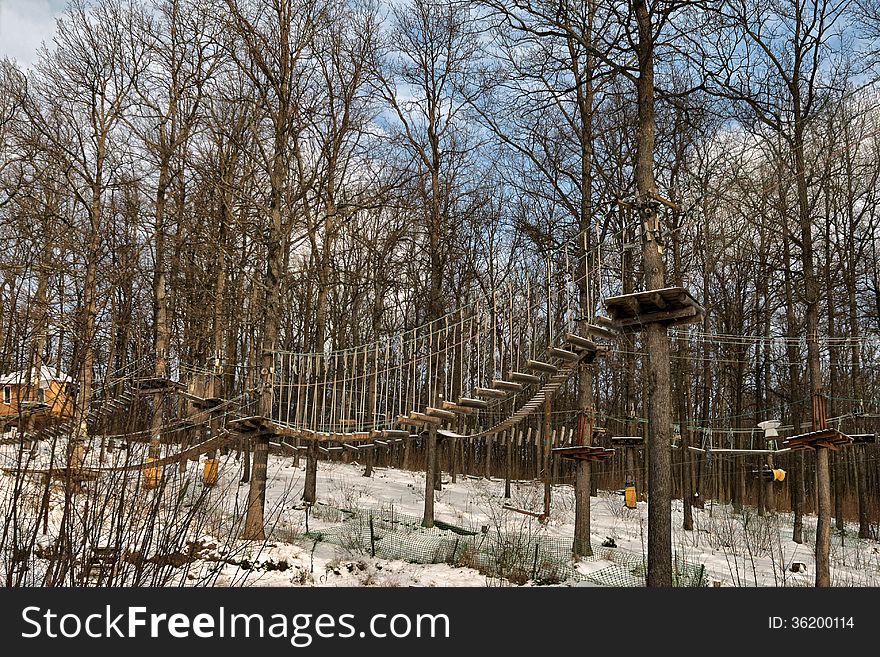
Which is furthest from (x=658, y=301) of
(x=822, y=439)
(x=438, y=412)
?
(x=822, y=439)

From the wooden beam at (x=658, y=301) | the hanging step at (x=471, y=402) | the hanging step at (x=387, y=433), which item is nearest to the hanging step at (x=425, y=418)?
the hanging step at (x=471, y=402)

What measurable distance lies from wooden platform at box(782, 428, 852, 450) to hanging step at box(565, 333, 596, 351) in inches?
194

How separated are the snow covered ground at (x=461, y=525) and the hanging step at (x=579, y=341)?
2772mm

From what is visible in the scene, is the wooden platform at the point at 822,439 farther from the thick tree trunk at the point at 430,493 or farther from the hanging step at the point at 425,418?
the thick tree trunk at the point at 430,493

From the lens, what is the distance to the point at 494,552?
12.3 metres

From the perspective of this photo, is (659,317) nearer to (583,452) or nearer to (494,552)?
(583,452)

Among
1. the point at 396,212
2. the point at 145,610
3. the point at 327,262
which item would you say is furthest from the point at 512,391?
the point at 396,212

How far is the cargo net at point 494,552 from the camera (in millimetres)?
11344

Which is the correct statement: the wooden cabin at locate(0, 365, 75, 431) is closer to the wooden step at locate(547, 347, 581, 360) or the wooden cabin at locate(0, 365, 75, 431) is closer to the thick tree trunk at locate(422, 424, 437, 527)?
the wooden step at locate(547, 347, 581, 360)

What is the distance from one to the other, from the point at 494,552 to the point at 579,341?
17.4 feet

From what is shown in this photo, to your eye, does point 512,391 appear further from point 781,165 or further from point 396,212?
point 396,212

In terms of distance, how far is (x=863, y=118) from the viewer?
626 inches

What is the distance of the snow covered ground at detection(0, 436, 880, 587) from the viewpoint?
10.0 m

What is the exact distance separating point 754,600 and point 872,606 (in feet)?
4.16
